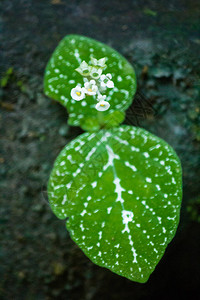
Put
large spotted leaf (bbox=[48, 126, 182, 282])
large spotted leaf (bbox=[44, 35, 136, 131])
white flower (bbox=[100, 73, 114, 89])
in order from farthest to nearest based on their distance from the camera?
large spotted leaf (bbox=[44, 35, 136, 131])
large spotted leaf (bbox=[48, 126, 182, 282])
white flower (bbox=[100, 73, 114, 89])

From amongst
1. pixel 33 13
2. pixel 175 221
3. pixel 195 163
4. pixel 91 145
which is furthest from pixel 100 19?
pixel 175 221

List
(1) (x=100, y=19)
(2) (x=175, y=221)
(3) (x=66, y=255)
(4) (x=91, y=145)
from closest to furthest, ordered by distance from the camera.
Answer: (2) (x=175, y=221) < (4) (x=91, y=145) < (3) (x=66, y=255) < (1) (x=100, y=19)

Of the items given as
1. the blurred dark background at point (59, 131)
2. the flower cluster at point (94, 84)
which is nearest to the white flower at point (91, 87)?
the flower cluster at point (94, 84)

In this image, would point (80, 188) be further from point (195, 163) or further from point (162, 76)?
point (162, 76)

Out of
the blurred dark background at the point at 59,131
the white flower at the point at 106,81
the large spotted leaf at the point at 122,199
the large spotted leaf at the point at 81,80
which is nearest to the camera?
the white flower at the point at 106,81

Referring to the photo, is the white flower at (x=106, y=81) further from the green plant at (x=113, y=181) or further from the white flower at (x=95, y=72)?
the green plant at (x=113, y=181)

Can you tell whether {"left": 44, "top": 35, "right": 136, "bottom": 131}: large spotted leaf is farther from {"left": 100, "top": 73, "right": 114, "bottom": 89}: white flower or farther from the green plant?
{"left": 100, "top": 73, "right": 114, "bottom": 89}: white flower

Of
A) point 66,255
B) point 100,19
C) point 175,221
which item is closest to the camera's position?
point 175,221

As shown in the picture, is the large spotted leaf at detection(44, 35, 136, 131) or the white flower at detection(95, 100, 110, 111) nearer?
the white flower at detection(95, 100, 110, 111)

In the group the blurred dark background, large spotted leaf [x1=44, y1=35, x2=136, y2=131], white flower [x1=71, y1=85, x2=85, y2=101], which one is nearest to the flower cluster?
white flower [x1=71, y1=85, x2=85, y2=101]
